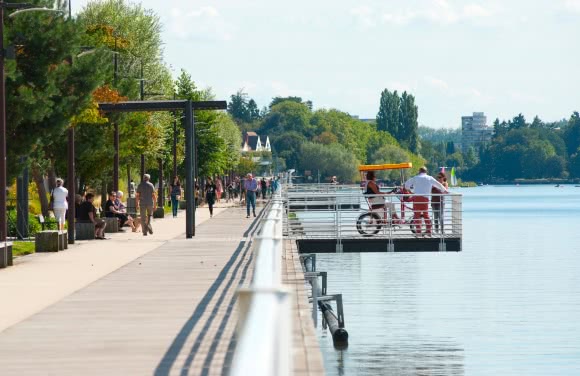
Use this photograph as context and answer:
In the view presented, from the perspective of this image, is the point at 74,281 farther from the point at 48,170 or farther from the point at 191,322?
the point at 48,170

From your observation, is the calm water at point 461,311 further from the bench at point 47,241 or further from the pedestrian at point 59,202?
the pedestrian at point 59,202

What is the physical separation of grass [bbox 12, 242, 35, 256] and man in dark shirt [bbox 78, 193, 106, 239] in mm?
2591

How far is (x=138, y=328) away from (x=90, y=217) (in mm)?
24615

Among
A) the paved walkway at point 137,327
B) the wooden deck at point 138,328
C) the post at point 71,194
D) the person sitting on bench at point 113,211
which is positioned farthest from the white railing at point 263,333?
the person sitting on bench at point 113,211

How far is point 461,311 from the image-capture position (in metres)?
39.9

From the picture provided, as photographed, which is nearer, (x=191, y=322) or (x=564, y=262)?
(x=191, y=322)

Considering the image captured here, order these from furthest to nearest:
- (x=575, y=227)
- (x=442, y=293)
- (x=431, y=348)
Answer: (x=575, y=227) → (x=442, y=293) → (x=431, y=348)

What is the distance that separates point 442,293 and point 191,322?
32.3 meters

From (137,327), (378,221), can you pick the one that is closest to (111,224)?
(378,221)

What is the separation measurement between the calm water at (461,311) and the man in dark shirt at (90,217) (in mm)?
7464

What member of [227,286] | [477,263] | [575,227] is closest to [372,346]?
[227,286]

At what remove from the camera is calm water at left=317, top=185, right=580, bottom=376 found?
93.1 feet

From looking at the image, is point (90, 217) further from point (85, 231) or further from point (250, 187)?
point (250, 187)

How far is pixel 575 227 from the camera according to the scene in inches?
4065
